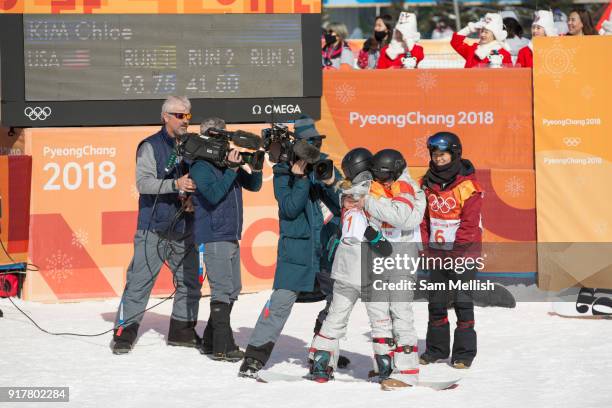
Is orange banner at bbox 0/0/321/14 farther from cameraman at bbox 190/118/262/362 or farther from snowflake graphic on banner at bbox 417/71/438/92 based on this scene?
cameraman at bbox 190/118/262/362

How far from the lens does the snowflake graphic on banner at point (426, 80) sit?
12203 mm

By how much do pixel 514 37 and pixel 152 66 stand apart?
5268 mm

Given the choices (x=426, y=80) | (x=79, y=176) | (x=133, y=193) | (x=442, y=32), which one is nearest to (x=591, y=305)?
(x=426, y=80)

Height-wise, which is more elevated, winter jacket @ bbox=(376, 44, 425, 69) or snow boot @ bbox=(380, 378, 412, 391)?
winter jacket @ bbox=(376, 44, 425, 69)

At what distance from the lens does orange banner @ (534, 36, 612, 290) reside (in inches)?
464

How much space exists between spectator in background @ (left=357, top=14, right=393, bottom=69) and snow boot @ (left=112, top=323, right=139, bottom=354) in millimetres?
6306

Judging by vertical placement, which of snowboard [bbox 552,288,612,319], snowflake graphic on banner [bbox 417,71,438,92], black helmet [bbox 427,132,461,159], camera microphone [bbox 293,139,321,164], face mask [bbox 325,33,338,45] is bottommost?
snowboard [bbox 552,288,612,319]

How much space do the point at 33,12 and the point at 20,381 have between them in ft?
15.0

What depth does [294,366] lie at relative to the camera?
8.76 meters

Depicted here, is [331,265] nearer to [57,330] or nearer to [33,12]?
[57,330]

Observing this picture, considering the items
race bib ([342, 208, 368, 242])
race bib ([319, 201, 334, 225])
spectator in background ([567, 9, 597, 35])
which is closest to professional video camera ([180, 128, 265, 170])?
race bib ([319, 201, 334, 225])

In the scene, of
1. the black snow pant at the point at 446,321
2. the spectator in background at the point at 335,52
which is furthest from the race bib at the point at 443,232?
the spectator in background at the point at 335,52

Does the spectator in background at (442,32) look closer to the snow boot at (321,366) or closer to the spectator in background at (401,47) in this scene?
the spectator in background at (401,47)

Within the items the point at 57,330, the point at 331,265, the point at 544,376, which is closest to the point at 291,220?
the point at 331,265
